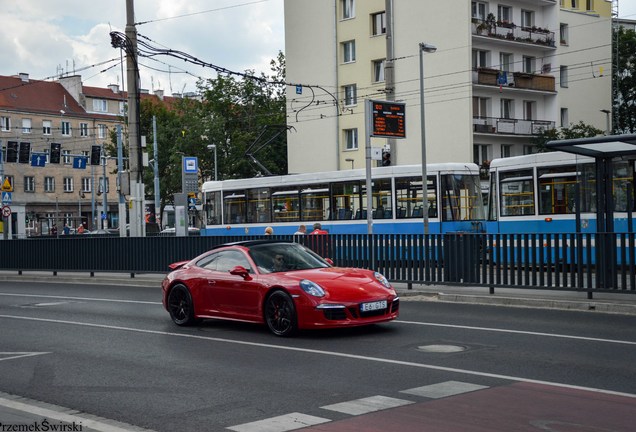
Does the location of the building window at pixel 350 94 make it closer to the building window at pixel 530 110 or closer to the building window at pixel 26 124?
the building window at pixel 530 110

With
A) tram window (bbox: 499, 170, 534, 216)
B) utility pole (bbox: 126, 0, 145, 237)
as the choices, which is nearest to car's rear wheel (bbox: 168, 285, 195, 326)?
utility pole (bbox: 126, 0, 145, 237)

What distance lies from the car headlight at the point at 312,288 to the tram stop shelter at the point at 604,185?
594 cm

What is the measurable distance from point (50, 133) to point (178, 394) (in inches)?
3676

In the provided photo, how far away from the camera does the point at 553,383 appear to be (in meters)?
8.47

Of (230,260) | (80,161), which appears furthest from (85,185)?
(230,260)

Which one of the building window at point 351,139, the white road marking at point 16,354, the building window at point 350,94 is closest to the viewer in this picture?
the white road marking at point 16,354

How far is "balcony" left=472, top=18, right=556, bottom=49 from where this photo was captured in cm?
5094

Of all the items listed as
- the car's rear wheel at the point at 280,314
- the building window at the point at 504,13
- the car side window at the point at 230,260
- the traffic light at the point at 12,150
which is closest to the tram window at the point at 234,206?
the traffic light at the point at 12,150

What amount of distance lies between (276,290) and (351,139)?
4382 cm

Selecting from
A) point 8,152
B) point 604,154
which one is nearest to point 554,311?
point 604,154

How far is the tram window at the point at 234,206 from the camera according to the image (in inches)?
1351

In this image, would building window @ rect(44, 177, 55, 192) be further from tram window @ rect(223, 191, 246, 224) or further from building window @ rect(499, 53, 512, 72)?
tram window @ rect(223, 191, 246, 224)

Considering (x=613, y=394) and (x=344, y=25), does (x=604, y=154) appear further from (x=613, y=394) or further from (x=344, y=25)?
(x=344, y=25)

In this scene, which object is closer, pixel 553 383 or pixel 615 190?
pixel 553 383
